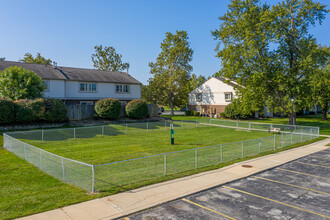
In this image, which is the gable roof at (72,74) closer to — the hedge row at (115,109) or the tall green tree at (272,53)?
the hedge row at (115,109)

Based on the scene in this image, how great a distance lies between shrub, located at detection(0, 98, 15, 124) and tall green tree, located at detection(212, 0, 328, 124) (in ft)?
88.1

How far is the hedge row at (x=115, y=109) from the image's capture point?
3091 cm

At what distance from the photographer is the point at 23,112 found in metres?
24.1

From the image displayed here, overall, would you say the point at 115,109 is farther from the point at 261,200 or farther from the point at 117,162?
the point at 261,200

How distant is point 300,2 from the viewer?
1221 inches

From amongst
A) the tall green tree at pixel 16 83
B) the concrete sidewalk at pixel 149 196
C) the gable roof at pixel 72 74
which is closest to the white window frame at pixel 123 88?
the gable roof at pixel 72 74

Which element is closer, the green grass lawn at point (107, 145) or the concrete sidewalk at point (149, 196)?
the concrete sidewalk at point (149, 196)

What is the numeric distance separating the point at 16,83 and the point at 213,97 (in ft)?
122

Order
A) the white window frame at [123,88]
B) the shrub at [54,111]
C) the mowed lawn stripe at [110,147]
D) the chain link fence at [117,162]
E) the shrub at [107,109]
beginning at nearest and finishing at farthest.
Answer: the chain link fence at [117,162]
the mowed lawn stripe at [110,147]
the shrub at [54,111]
the shrub at [107,109]
the white window frame at [123,88]

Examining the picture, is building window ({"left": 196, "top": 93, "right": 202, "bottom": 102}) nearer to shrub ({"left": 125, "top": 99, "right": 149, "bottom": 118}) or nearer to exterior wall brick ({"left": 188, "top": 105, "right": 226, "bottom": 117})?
exterior wall brick ({"left": 188, "top": 105, "right": 226, "bottom": 117})

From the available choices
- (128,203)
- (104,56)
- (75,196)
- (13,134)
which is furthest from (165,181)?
(104,56)

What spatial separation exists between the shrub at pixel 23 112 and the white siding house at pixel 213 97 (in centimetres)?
3561

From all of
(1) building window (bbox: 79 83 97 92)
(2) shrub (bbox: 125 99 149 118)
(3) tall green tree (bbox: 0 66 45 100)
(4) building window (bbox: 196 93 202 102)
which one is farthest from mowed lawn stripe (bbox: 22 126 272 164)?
(4) building window (bbox: 196 93 202 102)

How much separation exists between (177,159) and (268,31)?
995 inches
